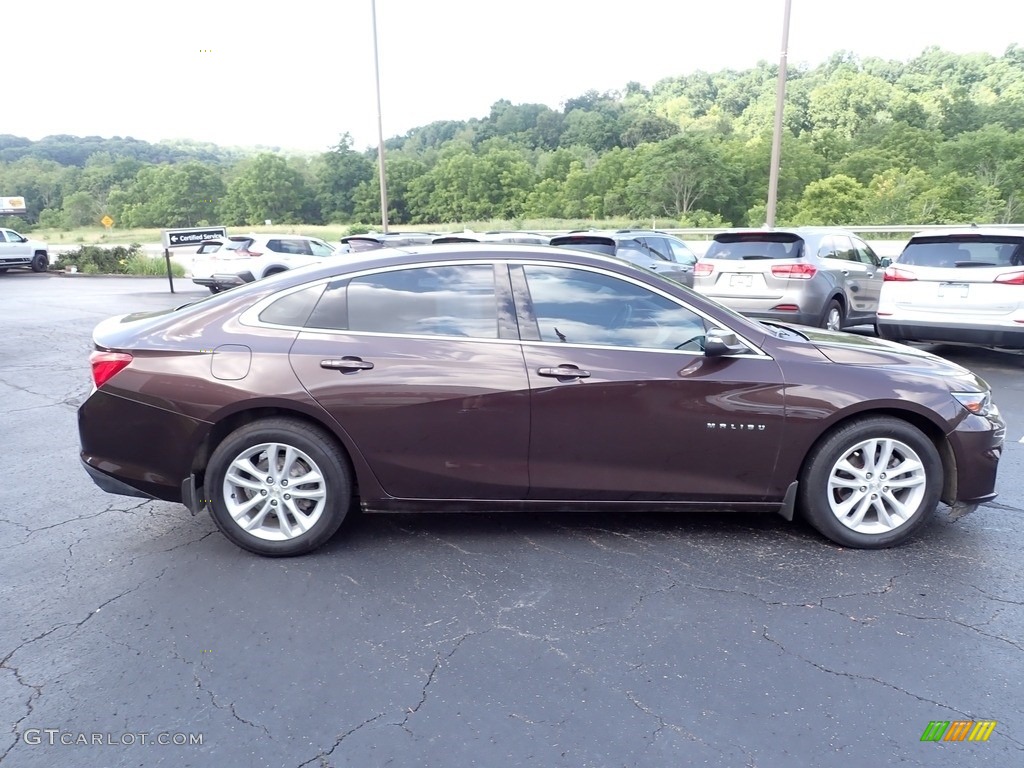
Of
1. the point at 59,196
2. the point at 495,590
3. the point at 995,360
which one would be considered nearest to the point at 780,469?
the point at 495,590

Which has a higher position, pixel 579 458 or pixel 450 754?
pixel 579 458

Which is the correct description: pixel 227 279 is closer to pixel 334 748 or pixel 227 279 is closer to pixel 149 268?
pixel 149 268

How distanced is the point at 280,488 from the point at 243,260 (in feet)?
54.8

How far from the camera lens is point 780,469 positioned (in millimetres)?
3893

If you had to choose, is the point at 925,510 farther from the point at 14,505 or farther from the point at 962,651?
the point at 14,505

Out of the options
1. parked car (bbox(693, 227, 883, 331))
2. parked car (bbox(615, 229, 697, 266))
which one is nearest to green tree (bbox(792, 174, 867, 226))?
parked car (bbox(615, 229, 697, 266))

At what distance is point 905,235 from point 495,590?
29748mm

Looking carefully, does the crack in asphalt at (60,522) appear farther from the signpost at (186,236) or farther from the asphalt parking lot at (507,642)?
the signpost at (186,236)

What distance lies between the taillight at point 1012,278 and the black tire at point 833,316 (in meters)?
2.06

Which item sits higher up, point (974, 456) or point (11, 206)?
point (11, 206)

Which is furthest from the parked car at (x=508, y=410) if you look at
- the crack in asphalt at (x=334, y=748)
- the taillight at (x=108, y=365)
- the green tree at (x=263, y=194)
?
the green tree at (x=263, y=194)

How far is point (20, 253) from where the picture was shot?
2773 centimetres

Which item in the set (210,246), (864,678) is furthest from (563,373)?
(210,246)

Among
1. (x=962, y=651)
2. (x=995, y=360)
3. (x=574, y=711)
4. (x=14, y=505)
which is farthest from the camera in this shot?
(x=995, y=360)
